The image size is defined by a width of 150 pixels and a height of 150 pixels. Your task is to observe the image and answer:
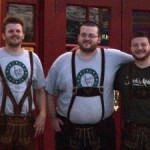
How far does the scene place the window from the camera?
5.57 m

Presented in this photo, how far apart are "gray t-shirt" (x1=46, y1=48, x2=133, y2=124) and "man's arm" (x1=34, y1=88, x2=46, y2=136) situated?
8 cm

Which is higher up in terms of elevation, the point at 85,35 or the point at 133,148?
the point at 85,35

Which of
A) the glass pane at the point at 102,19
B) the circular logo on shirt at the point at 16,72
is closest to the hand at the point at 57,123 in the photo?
the circular logo on shirt at the point at 16,72

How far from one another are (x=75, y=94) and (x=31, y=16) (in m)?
1.18

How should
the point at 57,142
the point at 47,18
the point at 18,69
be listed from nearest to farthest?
the point at 18,69 → the point at 57,142 → the point at 47,18

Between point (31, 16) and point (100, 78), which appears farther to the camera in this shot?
point (31, 16)

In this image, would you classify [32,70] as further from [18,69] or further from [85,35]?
[85,35]

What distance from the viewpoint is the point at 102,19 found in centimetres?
568

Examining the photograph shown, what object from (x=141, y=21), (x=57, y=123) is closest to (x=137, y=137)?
(x=57, y=123)

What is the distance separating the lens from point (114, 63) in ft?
15.4

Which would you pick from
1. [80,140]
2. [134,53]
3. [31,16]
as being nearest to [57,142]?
[80,140]

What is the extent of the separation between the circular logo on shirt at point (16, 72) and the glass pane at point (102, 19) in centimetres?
134

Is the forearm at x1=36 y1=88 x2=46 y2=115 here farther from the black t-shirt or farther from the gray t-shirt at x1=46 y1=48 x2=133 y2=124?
the black t-shirt

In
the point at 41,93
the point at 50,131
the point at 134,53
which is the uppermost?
the point at 134,53
